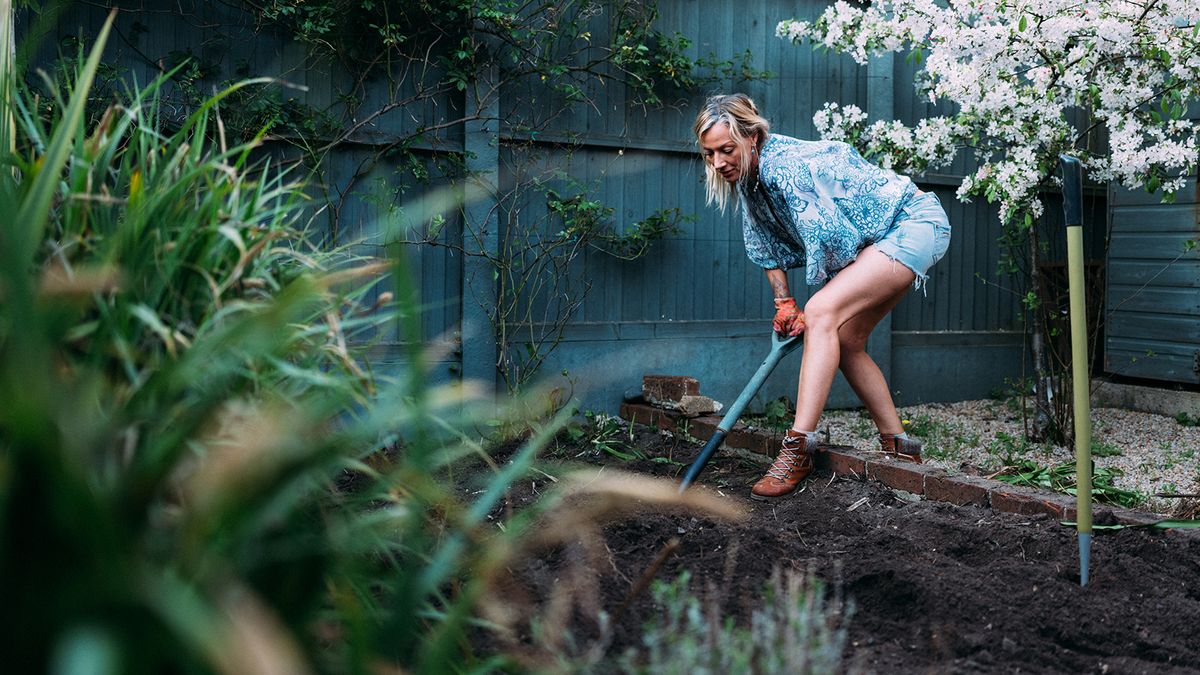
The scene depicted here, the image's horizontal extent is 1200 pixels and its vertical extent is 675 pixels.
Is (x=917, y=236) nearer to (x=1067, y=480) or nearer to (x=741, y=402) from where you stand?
(x=741, y=402)

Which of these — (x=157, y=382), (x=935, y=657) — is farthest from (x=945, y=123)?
(x=157, y=382)

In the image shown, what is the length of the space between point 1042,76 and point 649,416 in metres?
2.24

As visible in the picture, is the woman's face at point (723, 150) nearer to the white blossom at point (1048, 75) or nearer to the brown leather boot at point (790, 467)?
the brown leather boot at point (790, 467)

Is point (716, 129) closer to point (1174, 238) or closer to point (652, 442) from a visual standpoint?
point (652, 442)

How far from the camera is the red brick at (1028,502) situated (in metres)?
2.93

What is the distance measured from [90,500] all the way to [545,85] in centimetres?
429

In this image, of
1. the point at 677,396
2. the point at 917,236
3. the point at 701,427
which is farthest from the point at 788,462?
the point at 677,396

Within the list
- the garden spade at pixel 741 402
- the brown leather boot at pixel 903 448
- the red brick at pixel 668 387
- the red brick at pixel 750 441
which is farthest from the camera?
the red brick at pixel 668 387

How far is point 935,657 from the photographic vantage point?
1.95 metres

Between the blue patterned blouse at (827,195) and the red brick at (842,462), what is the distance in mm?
623

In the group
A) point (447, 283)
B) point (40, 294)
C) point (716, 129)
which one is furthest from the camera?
point (447, 283)

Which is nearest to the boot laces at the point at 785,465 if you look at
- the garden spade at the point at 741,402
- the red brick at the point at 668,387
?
the garden spade at the point at 741,402

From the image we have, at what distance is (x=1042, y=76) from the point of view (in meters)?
4.33

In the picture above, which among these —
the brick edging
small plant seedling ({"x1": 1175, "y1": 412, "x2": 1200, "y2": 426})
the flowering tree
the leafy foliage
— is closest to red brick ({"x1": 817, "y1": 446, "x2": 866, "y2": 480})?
the brick edging
